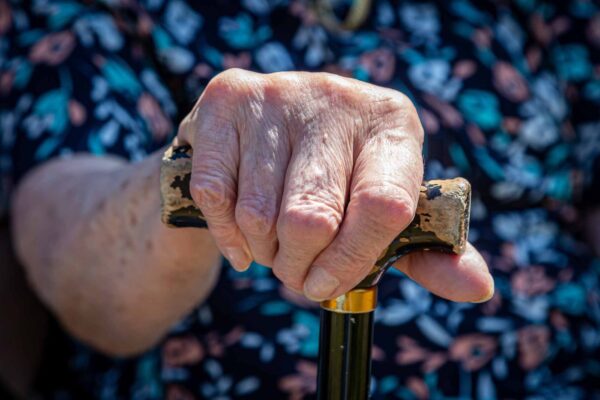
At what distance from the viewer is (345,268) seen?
1.56 ft

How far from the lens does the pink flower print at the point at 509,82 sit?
1.08 meters

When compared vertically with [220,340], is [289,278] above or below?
above

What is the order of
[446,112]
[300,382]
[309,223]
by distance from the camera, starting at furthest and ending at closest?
[446,112]
[300,382]
[309,223]

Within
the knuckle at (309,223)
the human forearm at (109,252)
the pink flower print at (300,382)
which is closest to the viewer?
the knuckle at (309,223)

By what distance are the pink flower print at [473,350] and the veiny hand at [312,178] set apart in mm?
452

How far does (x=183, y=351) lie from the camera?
933 millimetres

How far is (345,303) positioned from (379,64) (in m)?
0.58

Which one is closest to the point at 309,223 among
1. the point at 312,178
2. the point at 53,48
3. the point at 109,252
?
the point at 312,178

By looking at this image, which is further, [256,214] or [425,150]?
[425,150]

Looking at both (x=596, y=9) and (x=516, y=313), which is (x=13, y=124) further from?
(x=596, y=9)

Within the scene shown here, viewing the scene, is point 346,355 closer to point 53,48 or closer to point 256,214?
point 256,214

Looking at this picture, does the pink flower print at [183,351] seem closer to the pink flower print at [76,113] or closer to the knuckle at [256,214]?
the pink flower print at [76,113]

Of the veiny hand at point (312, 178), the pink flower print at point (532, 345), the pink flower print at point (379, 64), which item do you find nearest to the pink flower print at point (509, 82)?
the pink flower print at point (379, 64)

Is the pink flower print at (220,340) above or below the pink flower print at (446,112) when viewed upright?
below
